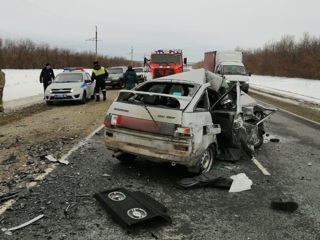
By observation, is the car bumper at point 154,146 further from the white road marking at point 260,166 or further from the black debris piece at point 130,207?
the white road marking at point 260,166

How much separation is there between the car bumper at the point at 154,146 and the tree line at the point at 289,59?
150 ft

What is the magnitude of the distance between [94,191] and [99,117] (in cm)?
703

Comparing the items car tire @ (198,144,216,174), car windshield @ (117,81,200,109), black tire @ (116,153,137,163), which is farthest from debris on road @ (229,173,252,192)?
black tire @ (116,153,137,163)

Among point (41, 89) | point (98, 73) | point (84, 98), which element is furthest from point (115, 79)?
point (84, 98)

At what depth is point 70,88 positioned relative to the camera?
1520 centimetres

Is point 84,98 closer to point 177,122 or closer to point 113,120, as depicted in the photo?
point 113,120

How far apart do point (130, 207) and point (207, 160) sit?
87.1 inches

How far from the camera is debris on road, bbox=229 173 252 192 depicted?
17.4ft

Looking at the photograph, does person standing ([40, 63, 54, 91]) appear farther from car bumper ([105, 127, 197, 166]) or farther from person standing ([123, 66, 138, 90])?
car bumper ([105, 127, 197, 166])

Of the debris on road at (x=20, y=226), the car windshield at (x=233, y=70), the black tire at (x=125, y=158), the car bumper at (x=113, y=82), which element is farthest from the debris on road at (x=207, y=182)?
the car bumper at (x=113, y=82)

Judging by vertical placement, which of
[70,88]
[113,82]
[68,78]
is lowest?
[113,82]

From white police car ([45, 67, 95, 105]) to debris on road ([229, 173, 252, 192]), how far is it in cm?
1102

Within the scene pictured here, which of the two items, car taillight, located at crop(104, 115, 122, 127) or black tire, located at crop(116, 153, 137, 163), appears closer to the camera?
car taillight, located at crop(104, 115, 122, 127)

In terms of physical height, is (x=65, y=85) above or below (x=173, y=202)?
above
